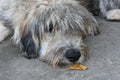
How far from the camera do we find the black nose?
3.15 m

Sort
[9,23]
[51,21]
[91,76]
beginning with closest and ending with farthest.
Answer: [91,76] < [51,21] < [9,23]

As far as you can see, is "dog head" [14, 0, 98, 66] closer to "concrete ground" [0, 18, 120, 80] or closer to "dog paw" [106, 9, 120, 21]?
"concrete ground" [0, 18, 120, 80]

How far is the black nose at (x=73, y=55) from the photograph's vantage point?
315 centimetres

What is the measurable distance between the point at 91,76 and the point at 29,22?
0.74 meters

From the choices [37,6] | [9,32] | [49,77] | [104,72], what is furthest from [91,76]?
[9,32]

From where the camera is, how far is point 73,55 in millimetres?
3166

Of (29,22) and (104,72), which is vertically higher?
(29,22)

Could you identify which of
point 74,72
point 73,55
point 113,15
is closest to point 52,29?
point 73,55

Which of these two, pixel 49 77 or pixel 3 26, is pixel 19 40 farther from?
pixel 49 77

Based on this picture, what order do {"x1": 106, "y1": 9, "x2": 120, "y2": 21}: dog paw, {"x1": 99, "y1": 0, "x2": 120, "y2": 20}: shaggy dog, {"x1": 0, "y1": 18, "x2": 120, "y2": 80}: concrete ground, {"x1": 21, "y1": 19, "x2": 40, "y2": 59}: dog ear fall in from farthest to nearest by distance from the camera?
{"x1": 99, "y1": 0, "x2": 120, "y2": 20}: shaggy dog, {"x1": 106, "y1": 9, "x2": 120, "y2": 21}: dog paw, {"x1": 21, "y1": 19, "x2": 40, "y2": 59}: dog ear, {"x1": 0, "y1": 18, "x2": 120, "y2": 80}: concrete ground

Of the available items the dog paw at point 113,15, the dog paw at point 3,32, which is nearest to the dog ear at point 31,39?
the dog paw at point 3,32

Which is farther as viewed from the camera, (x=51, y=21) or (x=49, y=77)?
(x=51, y=21)

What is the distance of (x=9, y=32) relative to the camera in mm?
3705

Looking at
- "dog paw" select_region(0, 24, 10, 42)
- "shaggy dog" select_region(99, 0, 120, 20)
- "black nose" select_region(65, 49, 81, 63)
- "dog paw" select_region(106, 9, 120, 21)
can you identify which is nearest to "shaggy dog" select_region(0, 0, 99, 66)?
"black nose" select_region(65, 49, 81, 63)
